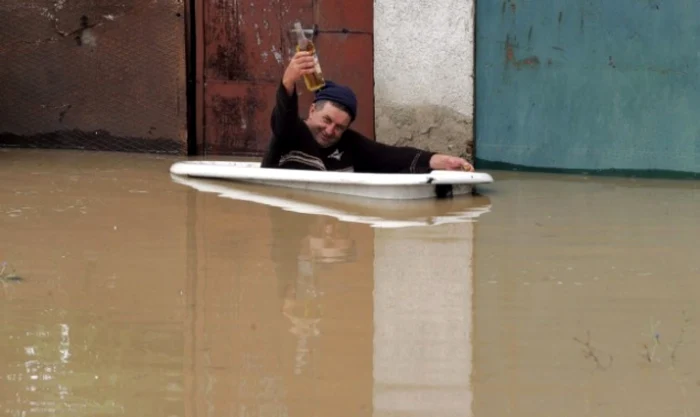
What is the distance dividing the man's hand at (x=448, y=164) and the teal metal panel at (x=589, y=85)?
47.1 inches

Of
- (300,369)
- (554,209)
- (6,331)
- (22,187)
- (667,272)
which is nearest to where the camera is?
(300,369)

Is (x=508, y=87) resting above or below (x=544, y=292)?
above

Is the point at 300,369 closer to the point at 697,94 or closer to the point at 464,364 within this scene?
the point at 464,364

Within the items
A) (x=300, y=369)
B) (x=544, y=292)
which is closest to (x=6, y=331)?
(x=300, y=369)

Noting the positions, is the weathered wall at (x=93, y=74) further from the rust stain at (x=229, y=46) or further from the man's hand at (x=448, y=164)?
the man's hand at (x=448, y=164)

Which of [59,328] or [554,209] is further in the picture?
[554,209]

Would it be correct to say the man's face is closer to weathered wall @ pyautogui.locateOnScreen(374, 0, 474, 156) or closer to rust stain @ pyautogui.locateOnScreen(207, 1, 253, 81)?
weathered wall @ pyautogui.locateOnScreen(374, 0, 474, 156)

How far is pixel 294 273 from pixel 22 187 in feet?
9.15

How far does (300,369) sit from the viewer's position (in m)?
4.08

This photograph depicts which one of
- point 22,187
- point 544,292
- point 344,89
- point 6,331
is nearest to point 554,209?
point 344,89

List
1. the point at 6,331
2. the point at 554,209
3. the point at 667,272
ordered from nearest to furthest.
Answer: the point at 6,331 < the point at 667,272 < the point at 554,209

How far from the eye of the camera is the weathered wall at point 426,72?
8.70m

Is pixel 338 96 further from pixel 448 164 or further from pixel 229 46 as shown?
pixel 229 46

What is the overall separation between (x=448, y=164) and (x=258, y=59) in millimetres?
2199
